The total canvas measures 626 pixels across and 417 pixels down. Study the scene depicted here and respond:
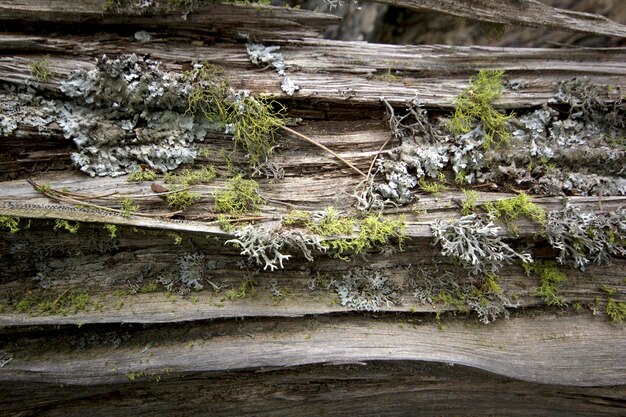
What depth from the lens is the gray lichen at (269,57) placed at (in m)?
3.83

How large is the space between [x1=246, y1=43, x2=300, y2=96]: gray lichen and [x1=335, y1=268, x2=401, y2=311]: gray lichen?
1868mm

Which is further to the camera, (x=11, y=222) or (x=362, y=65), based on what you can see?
(x=362, y=65)

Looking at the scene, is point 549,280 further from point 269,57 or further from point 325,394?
point 269,57

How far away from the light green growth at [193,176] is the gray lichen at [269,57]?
1.06 metres

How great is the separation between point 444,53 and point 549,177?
5.44 feet

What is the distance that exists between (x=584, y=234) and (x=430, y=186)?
59.8 inches

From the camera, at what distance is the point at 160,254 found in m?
3.62

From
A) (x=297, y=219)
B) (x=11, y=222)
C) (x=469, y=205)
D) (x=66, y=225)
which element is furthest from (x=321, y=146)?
(x=11, y=222)

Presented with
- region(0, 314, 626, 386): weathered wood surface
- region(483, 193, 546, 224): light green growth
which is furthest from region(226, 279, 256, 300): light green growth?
region(483, 193, 546, 224): light green growth

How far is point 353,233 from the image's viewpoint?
354 cm

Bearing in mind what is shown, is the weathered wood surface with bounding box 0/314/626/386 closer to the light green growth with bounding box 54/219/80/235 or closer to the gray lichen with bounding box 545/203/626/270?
the gray lichen with bounding box 545/203/626/270

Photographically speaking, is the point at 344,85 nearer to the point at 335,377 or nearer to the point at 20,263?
the point at 335,377

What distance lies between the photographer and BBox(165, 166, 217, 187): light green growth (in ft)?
11.8

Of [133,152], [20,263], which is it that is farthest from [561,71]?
[20,263]
